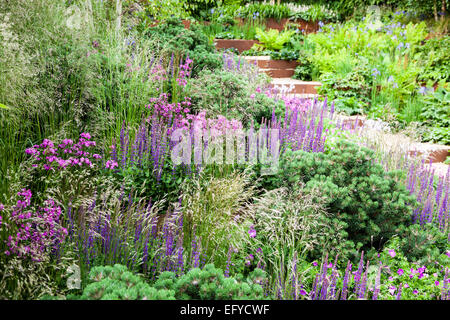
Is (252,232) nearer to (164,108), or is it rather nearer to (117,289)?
(117,289)

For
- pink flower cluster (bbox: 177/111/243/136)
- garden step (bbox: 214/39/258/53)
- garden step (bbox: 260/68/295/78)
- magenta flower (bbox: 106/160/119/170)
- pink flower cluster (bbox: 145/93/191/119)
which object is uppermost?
garden step (bbox: 214/39/258/53)

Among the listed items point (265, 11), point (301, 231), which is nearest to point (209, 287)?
point (301, 231)

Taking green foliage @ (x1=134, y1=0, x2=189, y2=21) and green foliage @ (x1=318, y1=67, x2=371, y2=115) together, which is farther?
green foliage @ (x1=318, y1=67, x2=371, y2=115)

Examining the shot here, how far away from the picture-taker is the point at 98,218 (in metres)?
2.30

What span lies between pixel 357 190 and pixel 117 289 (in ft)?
5.64

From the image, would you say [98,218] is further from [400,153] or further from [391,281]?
[400,153]

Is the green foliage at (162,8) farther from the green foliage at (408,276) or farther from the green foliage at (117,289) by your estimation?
the green foliage at (117,289)

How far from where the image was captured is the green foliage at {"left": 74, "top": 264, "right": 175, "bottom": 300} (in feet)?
5.28

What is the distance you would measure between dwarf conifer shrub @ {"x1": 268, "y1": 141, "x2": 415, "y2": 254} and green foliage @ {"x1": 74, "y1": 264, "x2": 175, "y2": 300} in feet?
4.34

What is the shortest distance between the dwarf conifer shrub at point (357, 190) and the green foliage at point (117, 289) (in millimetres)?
1322

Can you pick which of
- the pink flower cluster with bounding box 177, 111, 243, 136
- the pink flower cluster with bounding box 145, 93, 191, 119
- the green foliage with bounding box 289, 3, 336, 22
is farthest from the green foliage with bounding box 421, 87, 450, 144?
the green foliage with bounding box 289, 3, 336, 22

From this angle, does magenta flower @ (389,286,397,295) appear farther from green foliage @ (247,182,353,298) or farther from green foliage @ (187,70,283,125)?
green foliage @ (187,70,283,125)

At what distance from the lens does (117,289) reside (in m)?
1.64

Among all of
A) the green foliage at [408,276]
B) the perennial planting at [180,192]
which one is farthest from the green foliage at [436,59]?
the green foliage at [408,276]
